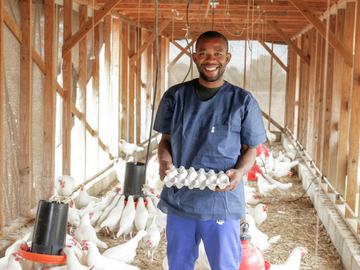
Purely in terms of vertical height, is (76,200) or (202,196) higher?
(202,196)

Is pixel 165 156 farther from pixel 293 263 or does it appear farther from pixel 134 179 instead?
pixel 134 179

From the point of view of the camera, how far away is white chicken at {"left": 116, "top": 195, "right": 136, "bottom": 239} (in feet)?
12.6

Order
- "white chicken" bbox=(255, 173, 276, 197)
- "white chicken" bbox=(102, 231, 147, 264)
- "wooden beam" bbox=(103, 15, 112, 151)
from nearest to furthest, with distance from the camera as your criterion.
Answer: "white chicken" bbox=(102, 231, 147, 264) → "white chicken" bbox=(255, 173, 276, 197) → "wooden beam" bbox=(103, 15, 112, 151)

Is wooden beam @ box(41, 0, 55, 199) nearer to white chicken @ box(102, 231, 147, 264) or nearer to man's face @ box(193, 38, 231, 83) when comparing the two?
white chicken @ box(102, 231, 147, 264)

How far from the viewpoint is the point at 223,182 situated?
6.12 feet

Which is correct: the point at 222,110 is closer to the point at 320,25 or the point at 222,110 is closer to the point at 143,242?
the point at 143,242

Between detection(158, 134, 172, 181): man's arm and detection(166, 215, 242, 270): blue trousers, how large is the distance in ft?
0.80

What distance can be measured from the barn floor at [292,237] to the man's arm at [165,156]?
4.25 feet

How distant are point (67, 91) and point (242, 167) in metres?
3.22

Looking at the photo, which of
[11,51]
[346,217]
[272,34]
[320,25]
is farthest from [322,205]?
[272,34]

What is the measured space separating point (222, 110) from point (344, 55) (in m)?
2.44

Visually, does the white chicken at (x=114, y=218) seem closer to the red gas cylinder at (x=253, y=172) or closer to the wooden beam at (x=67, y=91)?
the wooden beam at (x=67, y=91)

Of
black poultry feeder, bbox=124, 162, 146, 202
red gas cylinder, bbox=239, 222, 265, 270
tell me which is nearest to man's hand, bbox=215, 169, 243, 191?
red gas cylinder, bbox=239, 222, 265, 270

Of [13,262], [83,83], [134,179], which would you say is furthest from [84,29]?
[13,262]
